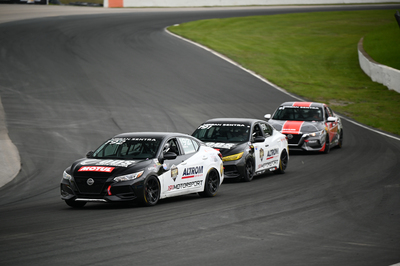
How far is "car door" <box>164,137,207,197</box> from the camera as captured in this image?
38.4 ft

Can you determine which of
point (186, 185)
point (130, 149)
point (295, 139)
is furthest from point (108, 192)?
point (295, 139)

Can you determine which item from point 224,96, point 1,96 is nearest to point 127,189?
point 1,96

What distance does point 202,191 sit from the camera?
12.6m

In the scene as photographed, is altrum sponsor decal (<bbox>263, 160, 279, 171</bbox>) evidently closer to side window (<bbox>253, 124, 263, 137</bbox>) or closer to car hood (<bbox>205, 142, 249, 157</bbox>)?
side window (<bbox>253, 124, 263, 137</bbox>)

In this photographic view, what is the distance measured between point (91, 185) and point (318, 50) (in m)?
37.9

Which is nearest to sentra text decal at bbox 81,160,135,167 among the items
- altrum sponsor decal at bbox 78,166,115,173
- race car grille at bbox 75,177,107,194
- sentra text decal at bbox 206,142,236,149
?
altrum sponsor decal at bbox 78,166,115,173

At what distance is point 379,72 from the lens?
1503 inches

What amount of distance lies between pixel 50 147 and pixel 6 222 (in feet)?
27.5

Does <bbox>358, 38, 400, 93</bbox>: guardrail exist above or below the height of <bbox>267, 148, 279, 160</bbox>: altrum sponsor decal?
below

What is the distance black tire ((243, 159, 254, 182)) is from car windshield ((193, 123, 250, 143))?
65cm

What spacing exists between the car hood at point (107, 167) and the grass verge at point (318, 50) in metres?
18.5

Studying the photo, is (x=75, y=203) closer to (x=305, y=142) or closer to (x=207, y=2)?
(x=305, y=142)

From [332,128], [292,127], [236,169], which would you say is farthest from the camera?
[332,128]

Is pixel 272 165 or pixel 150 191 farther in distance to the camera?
pixel 272 165
